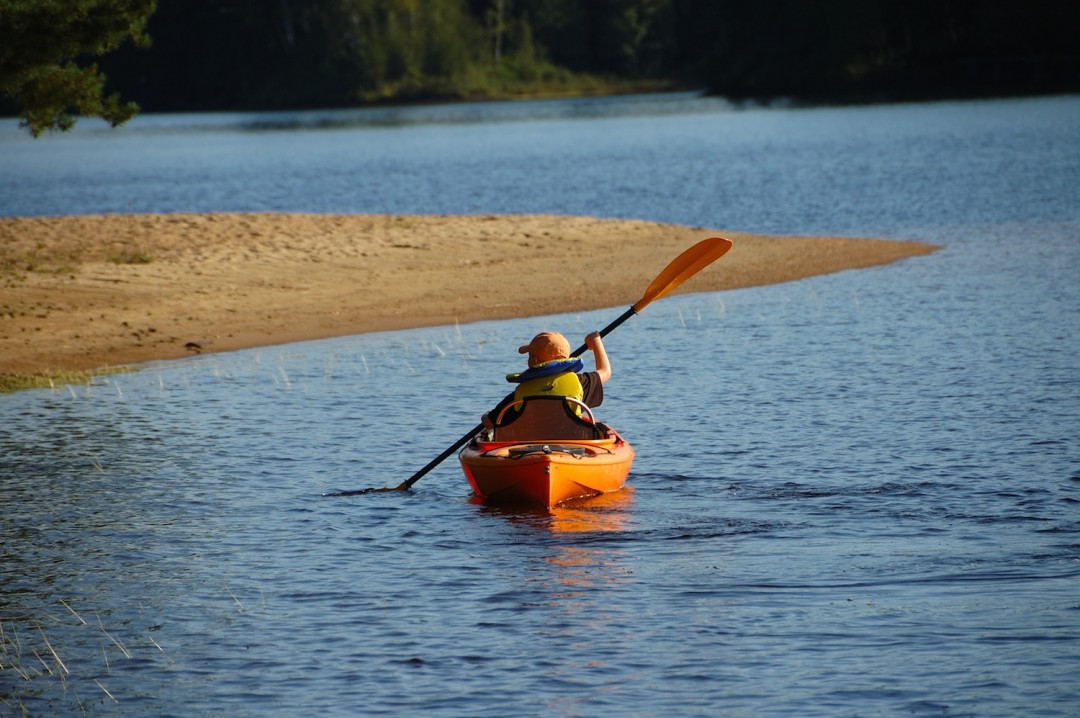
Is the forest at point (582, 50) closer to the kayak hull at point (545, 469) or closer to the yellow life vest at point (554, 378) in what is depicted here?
the yellow life vest at point (554, 378)

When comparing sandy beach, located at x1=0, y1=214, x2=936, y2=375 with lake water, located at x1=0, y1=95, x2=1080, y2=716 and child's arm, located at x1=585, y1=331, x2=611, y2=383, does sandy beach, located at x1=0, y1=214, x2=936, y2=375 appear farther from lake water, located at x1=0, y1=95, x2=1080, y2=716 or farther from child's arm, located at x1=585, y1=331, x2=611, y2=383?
child's arm, located at x1=585, y1=331, x2=611, y2=383

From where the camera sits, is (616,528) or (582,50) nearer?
(616,528)

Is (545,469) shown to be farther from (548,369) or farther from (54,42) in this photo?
(54,42)

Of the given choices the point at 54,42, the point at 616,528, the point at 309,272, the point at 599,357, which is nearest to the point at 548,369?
the point at 599,357

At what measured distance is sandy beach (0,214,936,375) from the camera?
809 inches

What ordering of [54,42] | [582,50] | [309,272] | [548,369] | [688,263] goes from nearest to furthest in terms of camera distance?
[548,369] → [688,263] → [54,42] → [309,272] → [582,50]

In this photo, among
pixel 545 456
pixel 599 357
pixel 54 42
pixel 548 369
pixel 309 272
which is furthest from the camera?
pixel 309 272

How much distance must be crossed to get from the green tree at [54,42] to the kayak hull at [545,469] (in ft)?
39.7

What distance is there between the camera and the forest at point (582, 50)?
94938 mm

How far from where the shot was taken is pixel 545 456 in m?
11.4

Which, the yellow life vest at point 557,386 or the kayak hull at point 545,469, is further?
the yellow life vest at point 557,386

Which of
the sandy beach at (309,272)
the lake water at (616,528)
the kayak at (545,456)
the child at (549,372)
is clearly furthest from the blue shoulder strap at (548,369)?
the sandy beach at (309,272)

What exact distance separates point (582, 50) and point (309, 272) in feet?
394

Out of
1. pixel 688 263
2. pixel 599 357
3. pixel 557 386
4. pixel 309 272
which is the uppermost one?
pixel 688 263
